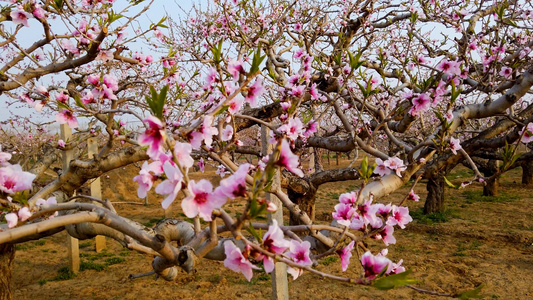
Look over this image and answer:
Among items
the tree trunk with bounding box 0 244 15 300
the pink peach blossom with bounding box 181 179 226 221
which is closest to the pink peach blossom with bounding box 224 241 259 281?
the pink peach blossom with bounding box 181 179 226 221

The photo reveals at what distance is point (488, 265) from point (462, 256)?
0.45 metres

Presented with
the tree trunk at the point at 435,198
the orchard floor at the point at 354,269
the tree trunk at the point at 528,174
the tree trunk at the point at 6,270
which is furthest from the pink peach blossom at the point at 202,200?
the tree trunk at the point at 528,174

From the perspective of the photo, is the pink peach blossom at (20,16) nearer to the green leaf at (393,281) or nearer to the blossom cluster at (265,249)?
the blossom cluster at (265,249)

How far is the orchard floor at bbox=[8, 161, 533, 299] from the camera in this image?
468cm

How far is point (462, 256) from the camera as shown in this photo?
584 cm

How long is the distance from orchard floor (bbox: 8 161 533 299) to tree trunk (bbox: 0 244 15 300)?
5.34ft

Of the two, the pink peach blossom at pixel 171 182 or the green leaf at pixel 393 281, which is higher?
the pink peach blossom at pixel 171 182

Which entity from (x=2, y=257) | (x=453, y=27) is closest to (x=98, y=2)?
(x=2, y=257)

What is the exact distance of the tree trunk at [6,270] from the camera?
10.3ft

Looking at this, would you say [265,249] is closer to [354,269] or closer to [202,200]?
[202,200]

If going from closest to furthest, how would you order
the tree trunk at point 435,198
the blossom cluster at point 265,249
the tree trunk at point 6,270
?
the blossom cluster at point 265,249 → the tree trunk at point 6,270 → the tree trunk at point 435,198

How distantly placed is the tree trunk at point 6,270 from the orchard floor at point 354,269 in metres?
1.63

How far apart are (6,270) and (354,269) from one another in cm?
472

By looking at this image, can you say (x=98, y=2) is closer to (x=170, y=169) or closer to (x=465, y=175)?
(x=170, y=169)
